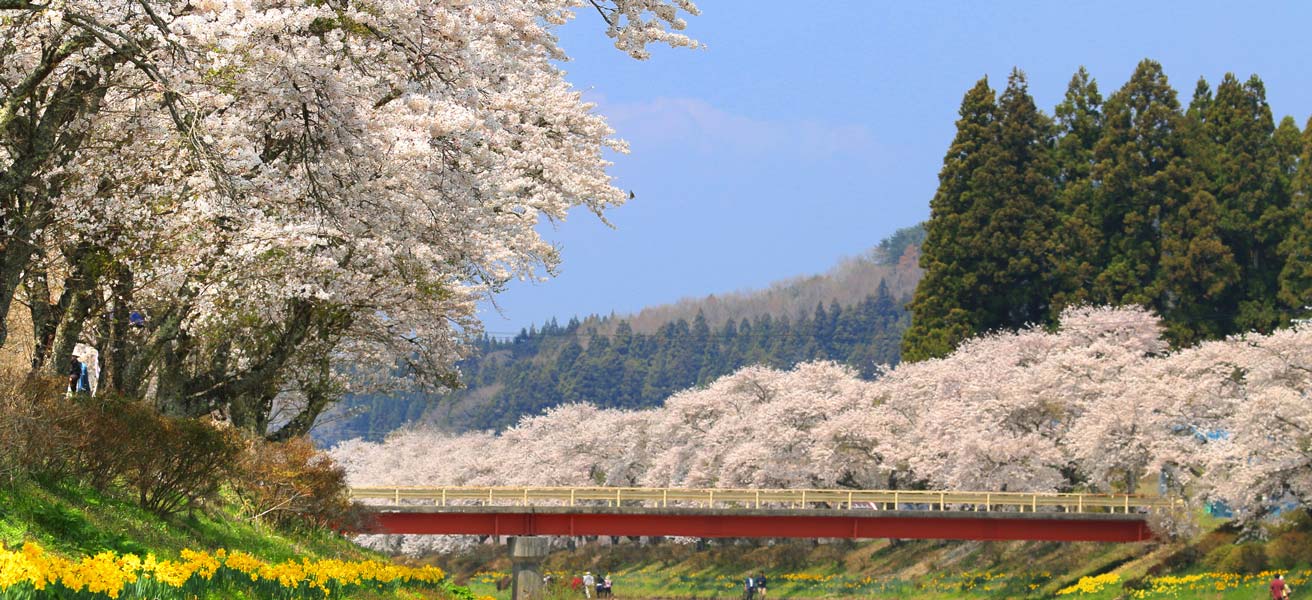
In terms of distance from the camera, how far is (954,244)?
7419 centimetres

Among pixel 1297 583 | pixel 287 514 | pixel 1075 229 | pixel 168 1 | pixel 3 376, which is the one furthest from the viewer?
pixel 1075 229

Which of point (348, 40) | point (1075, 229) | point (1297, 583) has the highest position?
point (1075, 229)

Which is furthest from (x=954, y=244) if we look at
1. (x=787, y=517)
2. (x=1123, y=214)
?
(x=787, y=517)

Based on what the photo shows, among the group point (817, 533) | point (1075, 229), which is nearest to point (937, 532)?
point (817, 533)

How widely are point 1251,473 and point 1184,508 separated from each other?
878cm

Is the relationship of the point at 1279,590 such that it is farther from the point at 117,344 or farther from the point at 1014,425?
the point at 117,344

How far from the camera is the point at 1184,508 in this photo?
51219mm

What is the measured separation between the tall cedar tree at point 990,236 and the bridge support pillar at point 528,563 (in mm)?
25460

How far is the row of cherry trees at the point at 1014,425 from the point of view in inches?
1779

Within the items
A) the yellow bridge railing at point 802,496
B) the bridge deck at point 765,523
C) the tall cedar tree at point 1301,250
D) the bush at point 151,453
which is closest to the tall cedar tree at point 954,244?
Result: the tall cedar tree at point 1301,250

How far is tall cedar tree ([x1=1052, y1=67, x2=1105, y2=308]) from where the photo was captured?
7156cm

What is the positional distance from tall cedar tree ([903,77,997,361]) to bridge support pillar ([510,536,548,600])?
83.0 ft

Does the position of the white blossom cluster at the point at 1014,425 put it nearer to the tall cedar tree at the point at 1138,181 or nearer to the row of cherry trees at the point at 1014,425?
the row of cherry trees at the point at 1014,425

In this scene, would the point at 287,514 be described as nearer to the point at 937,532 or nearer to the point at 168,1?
the point at 168,1
